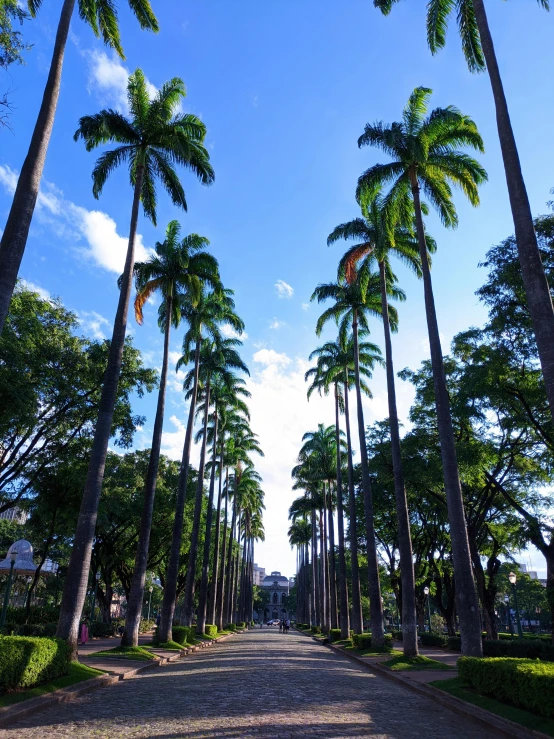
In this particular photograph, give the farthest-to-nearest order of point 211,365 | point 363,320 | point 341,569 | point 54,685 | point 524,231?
point 341,569, point 211,365, point 363,320, point 524,231, point 54,685

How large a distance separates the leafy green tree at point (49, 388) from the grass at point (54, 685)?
765cm

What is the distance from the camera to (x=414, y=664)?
16.8 meters

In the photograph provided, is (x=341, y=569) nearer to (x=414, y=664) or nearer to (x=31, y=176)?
(x=414, y=664)

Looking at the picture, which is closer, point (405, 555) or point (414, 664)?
point (414, 664)

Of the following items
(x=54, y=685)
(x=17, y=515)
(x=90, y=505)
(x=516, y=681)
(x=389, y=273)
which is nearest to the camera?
(x=516, y=681)

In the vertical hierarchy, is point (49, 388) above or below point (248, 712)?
above

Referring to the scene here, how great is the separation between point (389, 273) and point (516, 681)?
1970 cm

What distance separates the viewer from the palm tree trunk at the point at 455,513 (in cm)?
1282

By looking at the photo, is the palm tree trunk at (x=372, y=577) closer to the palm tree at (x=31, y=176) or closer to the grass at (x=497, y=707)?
the grass at (x=497, y=707)

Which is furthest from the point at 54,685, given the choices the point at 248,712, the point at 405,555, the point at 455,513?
the point at 405,555

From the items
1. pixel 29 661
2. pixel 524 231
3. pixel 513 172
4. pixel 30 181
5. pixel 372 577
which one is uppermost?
pixel 513 172

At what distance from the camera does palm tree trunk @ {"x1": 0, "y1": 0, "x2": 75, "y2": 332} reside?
364 inches

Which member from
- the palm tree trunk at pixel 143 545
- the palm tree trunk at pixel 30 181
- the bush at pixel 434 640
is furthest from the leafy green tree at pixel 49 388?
the bush at pixel 434 640

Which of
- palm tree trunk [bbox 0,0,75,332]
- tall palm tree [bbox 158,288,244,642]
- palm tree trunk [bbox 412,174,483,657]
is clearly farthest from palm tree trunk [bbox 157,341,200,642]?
palm tree trunk [bbox 0,0,75,332]
